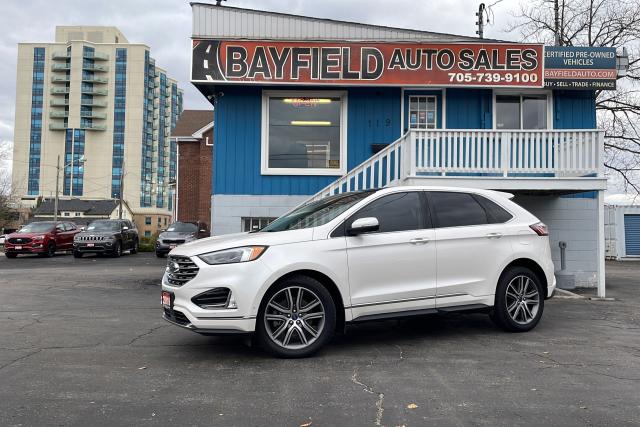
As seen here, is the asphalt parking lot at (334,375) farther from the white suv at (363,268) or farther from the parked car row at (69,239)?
the parked car row at (69,239)

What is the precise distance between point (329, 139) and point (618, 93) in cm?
1652

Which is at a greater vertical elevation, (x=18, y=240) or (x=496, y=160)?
(x=496, y=160)

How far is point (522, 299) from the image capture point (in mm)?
6484

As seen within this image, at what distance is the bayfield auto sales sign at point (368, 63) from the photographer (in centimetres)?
1131

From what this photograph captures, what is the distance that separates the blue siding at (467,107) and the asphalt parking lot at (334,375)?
5856 millimetres

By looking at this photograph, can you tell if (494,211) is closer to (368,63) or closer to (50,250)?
(368,63)

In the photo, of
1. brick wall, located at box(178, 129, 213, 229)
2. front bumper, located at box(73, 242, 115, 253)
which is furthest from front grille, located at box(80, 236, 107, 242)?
brick wall, located at box(178, 129, 213, 229)

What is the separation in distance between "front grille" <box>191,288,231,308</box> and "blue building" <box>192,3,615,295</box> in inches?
224

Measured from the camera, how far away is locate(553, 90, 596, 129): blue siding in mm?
12367

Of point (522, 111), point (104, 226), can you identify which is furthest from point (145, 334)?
point (104, 226)

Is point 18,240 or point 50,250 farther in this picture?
point 50,250

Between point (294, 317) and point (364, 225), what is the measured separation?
1185mm

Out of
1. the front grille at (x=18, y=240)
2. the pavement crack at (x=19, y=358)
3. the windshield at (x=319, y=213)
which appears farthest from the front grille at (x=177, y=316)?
the front grille at (x=18, y=240)

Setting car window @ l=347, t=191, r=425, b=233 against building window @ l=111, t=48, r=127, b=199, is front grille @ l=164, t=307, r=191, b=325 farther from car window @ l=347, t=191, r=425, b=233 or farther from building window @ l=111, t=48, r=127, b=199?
building window @ l=111, t=48, r=127, b=199
